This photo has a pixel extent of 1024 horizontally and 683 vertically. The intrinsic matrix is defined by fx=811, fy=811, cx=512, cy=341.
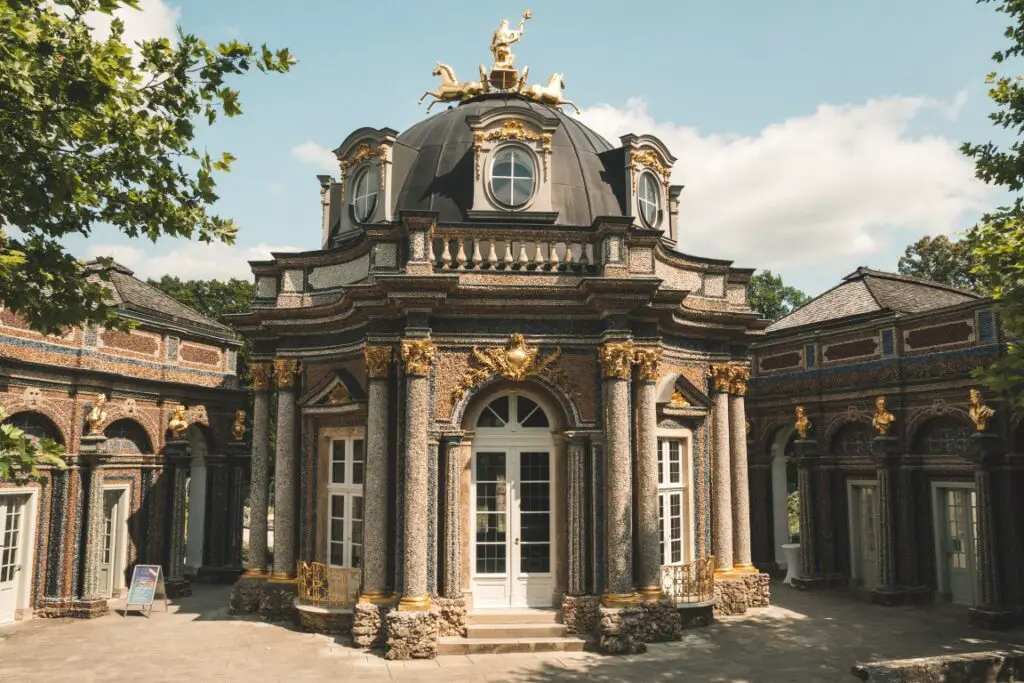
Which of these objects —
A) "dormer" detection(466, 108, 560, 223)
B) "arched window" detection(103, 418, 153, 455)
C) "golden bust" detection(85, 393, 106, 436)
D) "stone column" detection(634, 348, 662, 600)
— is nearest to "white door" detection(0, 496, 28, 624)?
"golden bust" detection(85, 393, 106, 436)

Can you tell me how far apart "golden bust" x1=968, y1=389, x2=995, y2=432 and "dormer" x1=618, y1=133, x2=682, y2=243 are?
272 inches

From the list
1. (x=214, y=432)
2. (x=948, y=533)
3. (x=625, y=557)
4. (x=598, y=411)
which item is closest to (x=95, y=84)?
(x=598, y=411)

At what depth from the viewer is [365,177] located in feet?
55.7

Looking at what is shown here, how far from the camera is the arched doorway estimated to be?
13930 millimetres

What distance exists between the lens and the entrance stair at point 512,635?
507 inches

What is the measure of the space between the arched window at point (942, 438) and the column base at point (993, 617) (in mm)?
3142

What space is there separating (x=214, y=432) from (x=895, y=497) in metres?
16.6

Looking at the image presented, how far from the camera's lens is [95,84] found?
8.27 meters

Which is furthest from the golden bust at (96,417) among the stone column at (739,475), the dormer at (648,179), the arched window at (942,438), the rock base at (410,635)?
the arched window at (942,438)

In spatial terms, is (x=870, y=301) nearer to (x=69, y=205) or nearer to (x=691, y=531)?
(x=691, y=531)

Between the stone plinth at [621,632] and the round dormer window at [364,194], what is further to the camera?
the round dormer window at [364,194]

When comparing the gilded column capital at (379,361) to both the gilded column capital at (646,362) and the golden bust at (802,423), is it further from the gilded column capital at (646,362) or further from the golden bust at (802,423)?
the golden bust at (802,423)

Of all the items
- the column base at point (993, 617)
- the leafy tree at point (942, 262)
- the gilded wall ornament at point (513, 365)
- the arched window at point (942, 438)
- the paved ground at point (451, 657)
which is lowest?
the paved ground at point (451, 657)

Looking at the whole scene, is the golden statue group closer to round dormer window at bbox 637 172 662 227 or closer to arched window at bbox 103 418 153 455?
round dormer window at bbox 637 172 662 227
